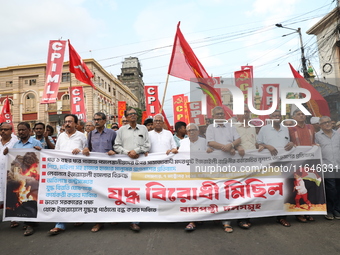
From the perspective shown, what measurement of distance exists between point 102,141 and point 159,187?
123cm

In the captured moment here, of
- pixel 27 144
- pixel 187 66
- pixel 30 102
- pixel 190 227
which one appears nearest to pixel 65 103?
pixel 30 102

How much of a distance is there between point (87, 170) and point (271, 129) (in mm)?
3024

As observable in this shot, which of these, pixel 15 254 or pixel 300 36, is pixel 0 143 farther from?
pixel 300 36

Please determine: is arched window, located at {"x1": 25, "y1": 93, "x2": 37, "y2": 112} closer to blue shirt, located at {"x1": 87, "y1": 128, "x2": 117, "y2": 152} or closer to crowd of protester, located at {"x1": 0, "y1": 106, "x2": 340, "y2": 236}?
crowd of protester, located at {"x1": 0, "y1": 106, "x2": 340, "y2": 236}

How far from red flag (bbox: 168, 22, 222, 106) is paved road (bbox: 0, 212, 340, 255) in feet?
9.41

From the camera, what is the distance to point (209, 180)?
3.39 meters

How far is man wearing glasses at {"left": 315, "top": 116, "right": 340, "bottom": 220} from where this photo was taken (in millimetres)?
3629

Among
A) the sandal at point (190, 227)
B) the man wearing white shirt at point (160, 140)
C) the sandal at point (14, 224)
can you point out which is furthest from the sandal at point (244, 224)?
the sandal at point (14, 224)

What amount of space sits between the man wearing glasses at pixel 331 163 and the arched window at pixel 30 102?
33633 millimetres

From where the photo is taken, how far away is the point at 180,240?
2.89 meters

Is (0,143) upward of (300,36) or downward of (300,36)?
downward

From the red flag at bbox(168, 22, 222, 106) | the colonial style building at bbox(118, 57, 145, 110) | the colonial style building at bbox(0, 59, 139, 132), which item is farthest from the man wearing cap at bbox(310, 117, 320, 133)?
the colonial style building at bbox(118, 57, 145, 110)

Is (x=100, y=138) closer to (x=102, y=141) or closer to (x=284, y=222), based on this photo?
(x=102, y=141)

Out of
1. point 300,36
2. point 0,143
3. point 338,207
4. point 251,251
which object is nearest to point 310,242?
point 251,251
